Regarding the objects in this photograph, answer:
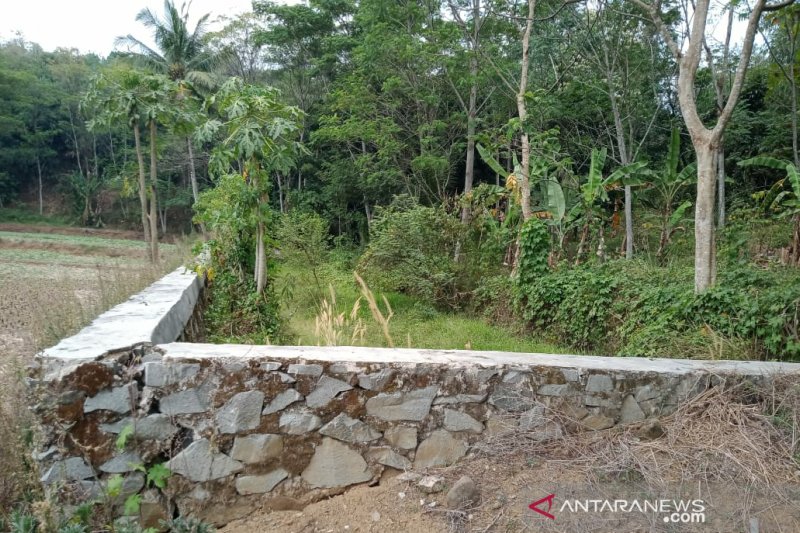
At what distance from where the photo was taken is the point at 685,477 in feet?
8.75

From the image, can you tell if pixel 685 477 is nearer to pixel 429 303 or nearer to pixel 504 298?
pixel 504 298

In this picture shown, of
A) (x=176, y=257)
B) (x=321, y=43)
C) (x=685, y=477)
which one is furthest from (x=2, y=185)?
(x=685, y=477)

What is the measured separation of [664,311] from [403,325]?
3.53 m

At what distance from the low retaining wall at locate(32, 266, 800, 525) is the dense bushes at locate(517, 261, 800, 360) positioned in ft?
5.66

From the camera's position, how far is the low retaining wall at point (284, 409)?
2539 millimetres

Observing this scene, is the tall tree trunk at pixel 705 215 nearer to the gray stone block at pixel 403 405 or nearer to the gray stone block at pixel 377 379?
the gray stone block at pixel 403 405

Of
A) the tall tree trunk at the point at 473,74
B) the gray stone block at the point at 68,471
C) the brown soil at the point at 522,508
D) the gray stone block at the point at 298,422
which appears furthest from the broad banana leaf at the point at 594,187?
the gray stone block at the point at 68,471

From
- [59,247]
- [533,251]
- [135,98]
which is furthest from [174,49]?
[533,251]

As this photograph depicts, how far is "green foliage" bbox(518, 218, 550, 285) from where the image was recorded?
7.52 metres

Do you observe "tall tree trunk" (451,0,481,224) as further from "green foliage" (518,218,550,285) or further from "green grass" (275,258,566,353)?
"green foliage" (518,218,550,285)

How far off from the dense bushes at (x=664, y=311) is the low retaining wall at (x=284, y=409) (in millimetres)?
1724

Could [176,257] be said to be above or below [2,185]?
below

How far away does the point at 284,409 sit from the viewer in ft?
8.98

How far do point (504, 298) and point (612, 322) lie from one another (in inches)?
89.6
